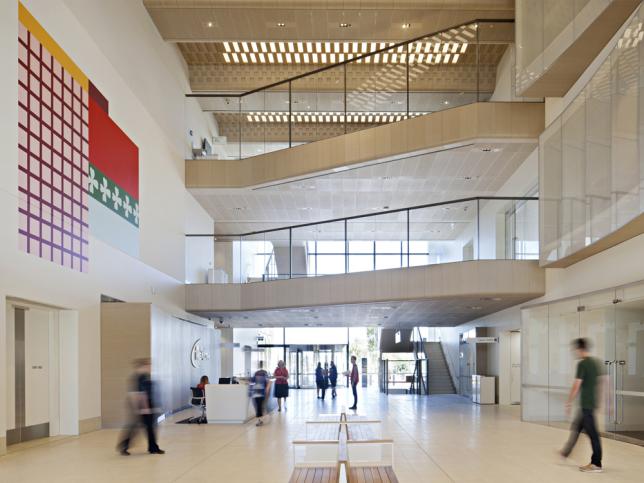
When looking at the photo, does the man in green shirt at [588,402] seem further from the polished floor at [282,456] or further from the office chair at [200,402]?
the office chair at [200,402]

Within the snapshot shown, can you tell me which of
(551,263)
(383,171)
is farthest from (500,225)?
(383,171)

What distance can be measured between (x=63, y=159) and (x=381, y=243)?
8.39m

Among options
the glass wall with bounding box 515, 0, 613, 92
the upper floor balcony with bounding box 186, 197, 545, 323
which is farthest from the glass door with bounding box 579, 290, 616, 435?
the glass wall with bounding box 515, 0, 613, 92

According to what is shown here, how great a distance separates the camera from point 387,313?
75.9ft

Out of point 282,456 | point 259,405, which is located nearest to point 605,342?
point 282,456

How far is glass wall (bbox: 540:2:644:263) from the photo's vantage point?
9844 mm

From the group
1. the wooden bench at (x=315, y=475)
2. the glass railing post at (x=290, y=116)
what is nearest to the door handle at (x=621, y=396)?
the wooden bench at (x=315, y=475)

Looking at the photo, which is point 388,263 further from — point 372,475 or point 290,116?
point 372,475

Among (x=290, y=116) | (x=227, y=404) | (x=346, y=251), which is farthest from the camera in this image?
(x=290, y=116)

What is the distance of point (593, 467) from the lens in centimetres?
919

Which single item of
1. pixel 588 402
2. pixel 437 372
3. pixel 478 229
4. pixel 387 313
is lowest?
pixel 437 372

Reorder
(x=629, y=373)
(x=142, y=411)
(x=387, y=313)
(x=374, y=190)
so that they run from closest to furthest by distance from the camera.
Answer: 1. (x=142, y=411)
2. (x=629, y=373)
3. (x=374, y=190)
4. (x=387, y=313)

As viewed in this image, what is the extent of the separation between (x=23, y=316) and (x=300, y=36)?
10.8m

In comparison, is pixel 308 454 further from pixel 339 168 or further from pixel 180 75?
pixel 180 75
